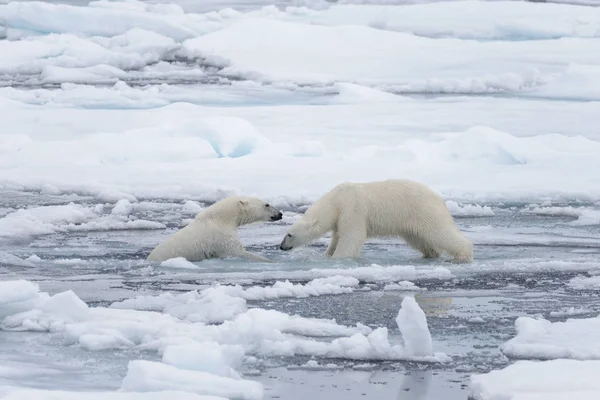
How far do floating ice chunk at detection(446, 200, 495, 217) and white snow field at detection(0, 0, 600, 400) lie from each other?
1.1 inches

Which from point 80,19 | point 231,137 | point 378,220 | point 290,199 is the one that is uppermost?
point 80,19

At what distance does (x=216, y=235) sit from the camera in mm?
6742

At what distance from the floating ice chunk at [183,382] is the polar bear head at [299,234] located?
114 inches

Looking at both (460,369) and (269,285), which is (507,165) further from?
(460,369)

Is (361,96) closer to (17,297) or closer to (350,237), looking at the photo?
(350,237)

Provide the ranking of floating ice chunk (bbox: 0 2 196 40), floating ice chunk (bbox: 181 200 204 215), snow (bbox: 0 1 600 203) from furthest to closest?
floating ice chunk (bbox: 0 2 196 40) → snow (bbox: 0 1 600 203) → floating ice chunk (bbox: 181 200 204 215)

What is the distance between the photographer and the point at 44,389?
3723mm

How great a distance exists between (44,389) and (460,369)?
4.91 ft

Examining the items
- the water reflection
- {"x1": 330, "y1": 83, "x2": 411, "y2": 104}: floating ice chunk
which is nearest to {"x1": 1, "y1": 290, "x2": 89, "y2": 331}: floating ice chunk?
the water reflection

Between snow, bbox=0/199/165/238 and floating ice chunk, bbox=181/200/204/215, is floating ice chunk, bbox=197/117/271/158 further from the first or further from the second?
snow, bbox=0/199/165/238

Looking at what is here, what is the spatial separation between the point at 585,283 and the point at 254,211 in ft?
6.98

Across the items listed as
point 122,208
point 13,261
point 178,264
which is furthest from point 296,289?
point 122,208

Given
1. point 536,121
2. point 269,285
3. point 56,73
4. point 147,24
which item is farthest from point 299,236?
point 147,24

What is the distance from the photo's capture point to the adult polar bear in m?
6.65
